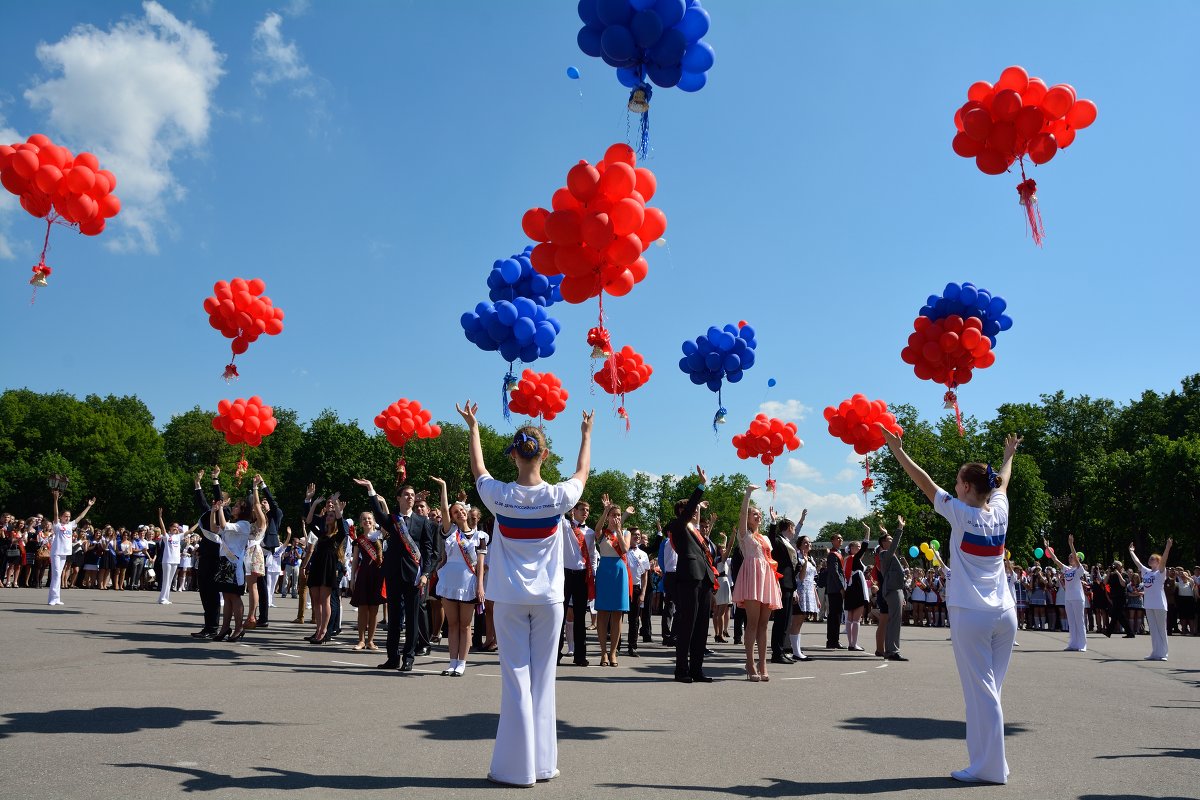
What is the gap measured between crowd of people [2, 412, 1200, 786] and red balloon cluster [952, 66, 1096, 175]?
3996 millimetres

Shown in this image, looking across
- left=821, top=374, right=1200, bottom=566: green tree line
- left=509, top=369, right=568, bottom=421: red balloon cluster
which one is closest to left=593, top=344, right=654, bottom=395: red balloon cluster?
left=509, top=369, right=568, bottom=421: red balloon cluster

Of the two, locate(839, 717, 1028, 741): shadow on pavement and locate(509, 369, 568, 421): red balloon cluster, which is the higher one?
locate(509, 369, 568, 421): red balloon cluster

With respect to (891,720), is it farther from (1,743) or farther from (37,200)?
(37,200)

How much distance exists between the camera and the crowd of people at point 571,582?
5.11 meters

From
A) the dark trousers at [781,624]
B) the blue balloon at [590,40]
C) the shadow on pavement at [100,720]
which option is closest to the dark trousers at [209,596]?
the shadow on pavement at [100,720]

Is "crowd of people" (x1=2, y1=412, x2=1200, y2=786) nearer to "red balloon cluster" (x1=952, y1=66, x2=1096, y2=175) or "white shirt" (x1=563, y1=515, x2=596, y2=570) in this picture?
"white shirt" (x1=563, y1=515, x2=596, y2=570)

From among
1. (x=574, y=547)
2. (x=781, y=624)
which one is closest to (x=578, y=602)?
(x=574, y=547)

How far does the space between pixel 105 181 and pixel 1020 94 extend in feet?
39.6

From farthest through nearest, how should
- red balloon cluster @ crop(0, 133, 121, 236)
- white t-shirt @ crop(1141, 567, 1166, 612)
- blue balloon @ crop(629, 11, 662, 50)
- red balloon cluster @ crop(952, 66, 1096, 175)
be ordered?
white t-shirt @ crop(1141, 567, 1166, 612) → red balloon cluster @ crop(0, 133, 121, 236) → red balloon cluster @ crop(952, 66, 1096, 175) → blue balloon @ crop(629, 11, 662, 50)

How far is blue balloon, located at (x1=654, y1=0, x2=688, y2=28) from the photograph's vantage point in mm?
7523

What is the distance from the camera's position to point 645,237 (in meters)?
8.68

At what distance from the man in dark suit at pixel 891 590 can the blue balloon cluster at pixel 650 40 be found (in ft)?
27.0

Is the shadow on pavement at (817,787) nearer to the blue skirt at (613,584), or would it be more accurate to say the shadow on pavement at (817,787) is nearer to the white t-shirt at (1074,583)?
the blue skirt at (613,584)

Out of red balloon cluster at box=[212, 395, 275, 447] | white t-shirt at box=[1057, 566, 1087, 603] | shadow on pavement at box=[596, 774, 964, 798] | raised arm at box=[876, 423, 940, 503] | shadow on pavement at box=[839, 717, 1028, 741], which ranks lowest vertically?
shadow on pavement at box=[839, 717, 1028, 741]
